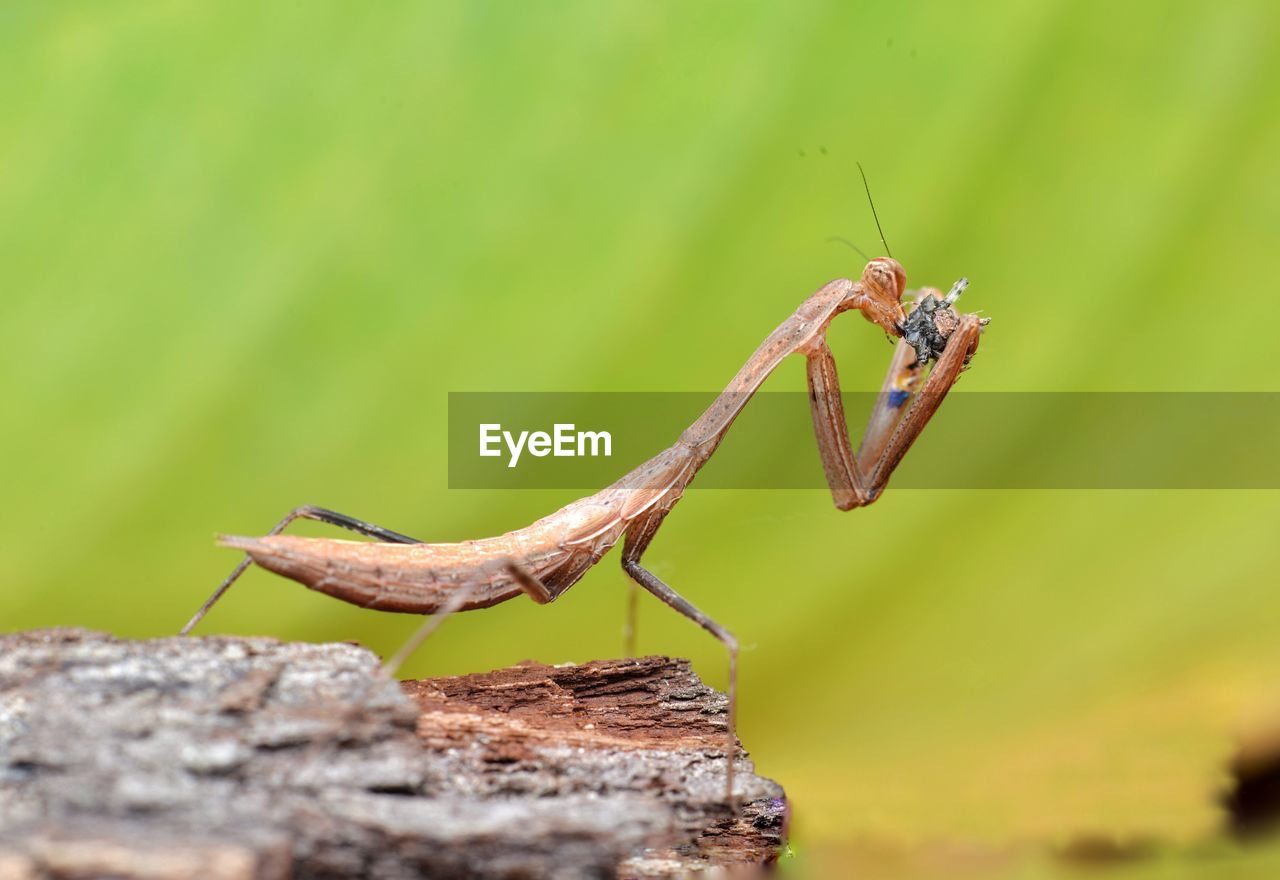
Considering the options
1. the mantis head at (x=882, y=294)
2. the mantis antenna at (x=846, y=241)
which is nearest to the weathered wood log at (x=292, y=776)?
the mantis head at (x=882, y=294)

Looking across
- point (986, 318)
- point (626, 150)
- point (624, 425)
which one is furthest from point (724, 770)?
point (626, 150)

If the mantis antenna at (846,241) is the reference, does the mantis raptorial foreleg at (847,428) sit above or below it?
below

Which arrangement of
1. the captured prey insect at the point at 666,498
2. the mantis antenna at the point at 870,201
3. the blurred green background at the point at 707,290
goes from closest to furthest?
the blurred green background at the point at 707,290
the captured prey insect at the point at 666,498
the mantis antenna at the point at 870,201

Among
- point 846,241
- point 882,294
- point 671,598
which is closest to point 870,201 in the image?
point 846,241

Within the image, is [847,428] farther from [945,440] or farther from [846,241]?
[846,241]

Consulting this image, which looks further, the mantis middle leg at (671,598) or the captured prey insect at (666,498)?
the captured prey insect at (666,498)

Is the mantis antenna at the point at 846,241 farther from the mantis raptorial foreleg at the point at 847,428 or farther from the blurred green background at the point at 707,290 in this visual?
the mantis raptorial foreleg at the point at 847,428

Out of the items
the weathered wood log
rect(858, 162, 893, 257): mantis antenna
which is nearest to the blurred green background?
rect(858, 162, 893, 257): mantis antenna
